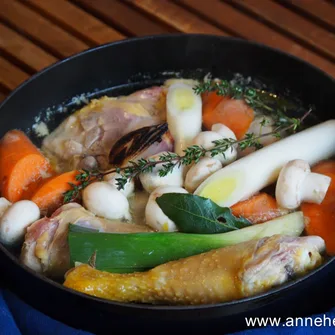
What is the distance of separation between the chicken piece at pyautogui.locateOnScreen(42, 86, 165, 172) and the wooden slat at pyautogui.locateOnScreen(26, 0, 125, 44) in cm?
31

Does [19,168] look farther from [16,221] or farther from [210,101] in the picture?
[210,101]

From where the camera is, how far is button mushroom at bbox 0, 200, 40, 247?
3.44 ft

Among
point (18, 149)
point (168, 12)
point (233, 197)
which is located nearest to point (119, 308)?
point (233, 197)

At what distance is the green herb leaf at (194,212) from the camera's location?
102 centimetres

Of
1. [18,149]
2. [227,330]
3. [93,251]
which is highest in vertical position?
[18,149]

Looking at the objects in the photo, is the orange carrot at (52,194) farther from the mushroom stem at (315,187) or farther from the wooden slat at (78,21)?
the wooden slat at (78,21)

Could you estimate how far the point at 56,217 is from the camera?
104 cm

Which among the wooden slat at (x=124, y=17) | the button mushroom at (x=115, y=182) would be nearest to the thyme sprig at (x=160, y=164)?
the button mushroom at (x=115, y=182)

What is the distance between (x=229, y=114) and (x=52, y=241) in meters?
0.43

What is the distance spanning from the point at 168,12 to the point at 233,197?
2.16 feet

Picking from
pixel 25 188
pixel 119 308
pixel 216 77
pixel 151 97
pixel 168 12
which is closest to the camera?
pixel 119 308

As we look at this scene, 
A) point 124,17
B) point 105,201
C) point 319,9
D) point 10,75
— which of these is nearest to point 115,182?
point 105,201

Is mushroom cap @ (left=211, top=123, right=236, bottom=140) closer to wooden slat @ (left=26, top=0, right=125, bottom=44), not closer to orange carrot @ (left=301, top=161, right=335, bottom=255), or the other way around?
orange carrot @ (left=301, top=161, right=335, bottom=255)

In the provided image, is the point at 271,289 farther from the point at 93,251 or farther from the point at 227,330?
the point at 93,251
